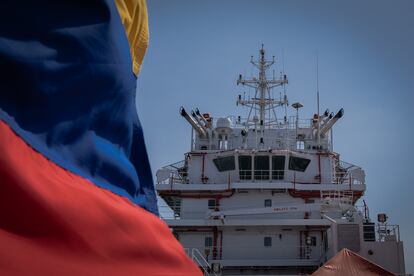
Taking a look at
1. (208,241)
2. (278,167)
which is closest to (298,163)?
(278,167)

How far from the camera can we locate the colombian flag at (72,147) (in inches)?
184

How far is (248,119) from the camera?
32.2m

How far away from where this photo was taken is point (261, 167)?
27.2 metres

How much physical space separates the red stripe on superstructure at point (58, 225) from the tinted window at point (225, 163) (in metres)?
21.2

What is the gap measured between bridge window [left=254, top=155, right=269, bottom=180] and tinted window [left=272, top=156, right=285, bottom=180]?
355 millimetres

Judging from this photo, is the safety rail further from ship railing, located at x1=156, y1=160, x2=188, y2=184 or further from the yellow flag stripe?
the yellow flag stripe

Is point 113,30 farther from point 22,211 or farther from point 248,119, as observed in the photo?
point 248,119

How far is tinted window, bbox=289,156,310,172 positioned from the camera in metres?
27.2

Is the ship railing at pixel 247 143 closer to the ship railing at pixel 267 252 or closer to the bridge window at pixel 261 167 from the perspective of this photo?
the bridge window at pixel 261 167

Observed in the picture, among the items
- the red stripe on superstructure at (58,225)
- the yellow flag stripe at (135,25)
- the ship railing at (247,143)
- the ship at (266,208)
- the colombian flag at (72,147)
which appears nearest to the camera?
the red stripe on superstructure at (58,225)

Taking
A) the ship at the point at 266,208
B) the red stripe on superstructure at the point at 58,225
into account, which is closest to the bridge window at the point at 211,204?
the ship at the point at 266,208

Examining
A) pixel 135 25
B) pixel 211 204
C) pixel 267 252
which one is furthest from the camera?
pixel 211 204

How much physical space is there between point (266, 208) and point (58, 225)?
68.2ft

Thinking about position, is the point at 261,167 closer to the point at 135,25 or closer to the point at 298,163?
the point at 298,163
